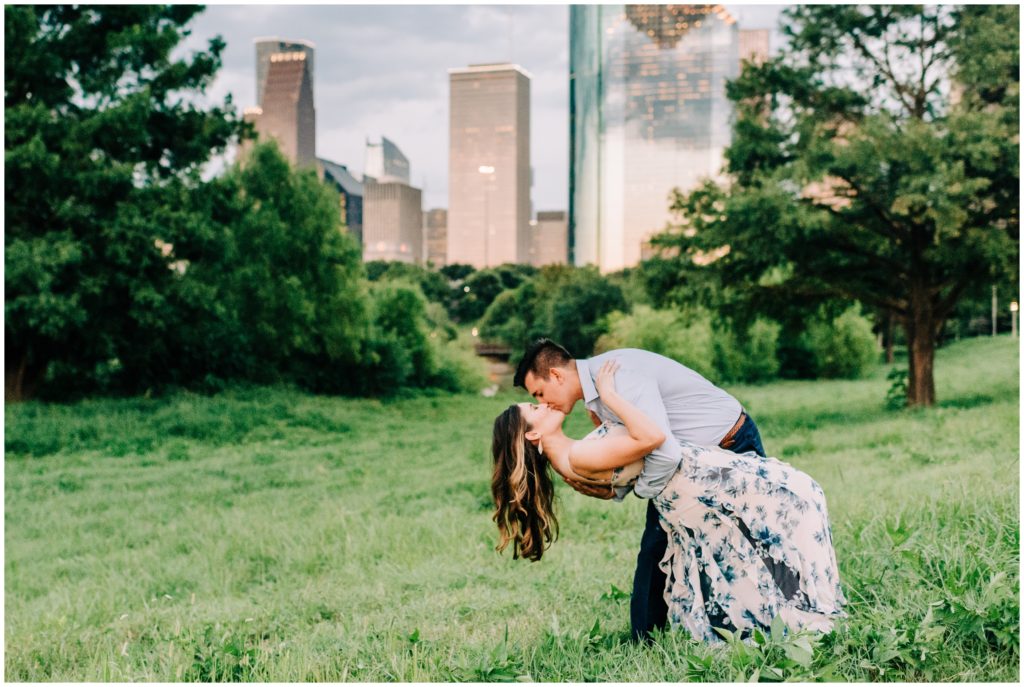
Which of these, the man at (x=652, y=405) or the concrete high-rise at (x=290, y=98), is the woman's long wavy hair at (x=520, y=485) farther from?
the concrete high-rise at (x=290, y=98)

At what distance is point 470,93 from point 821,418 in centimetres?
17588

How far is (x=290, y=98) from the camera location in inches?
2415

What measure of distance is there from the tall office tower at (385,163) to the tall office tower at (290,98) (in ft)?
156

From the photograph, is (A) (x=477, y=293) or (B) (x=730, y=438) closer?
(B) (x=730, y=438)

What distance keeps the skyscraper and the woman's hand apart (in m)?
51.6

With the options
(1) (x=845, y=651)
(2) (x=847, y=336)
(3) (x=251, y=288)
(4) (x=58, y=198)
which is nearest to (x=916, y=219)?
(1) (x=845, y=651)

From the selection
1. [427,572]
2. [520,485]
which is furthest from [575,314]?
[520,485]

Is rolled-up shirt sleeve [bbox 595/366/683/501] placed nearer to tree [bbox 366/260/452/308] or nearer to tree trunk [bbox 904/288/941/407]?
tree trunk [bbox 904/288/941/407]

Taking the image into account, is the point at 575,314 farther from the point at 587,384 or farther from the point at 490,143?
the point at 490,143

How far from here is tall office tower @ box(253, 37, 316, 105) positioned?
2598 inches

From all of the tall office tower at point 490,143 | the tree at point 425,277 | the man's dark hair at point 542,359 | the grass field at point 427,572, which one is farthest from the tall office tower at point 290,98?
the tall office tower at point 490,143

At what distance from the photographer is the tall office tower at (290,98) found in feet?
186

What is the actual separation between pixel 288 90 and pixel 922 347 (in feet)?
179

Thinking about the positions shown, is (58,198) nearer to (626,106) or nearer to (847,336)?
(847,336)
